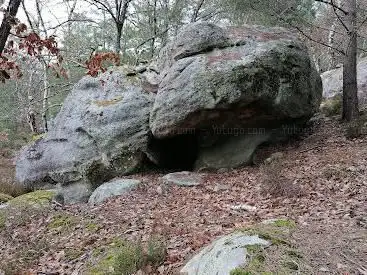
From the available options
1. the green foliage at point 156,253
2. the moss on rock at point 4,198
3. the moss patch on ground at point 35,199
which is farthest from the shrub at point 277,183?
the moss on rock at point 4,198

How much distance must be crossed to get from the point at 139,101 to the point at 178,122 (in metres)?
1.79

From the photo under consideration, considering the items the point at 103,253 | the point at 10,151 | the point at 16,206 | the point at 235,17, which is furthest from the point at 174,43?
the point at 10,151

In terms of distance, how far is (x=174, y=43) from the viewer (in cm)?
→ 965

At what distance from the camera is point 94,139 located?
9766 mm

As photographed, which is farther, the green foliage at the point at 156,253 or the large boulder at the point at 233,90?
the large boulder at the point at 233,90

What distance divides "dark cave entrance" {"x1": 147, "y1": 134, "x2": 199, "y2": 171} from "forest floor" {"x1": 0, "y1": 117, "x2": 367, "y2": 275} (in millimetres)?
1459

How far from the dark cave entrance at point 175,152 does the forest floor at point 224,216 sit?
1.46m

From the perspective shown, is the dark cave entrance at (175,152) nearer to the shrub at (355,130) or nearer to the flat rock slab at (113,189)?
the flat rock slab at (113,189)

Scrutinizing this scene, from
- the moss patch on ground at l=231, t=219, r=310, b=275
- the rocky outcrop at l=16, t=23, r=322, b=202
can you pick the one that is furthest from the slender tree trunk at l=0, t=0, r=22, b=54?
the rocky outcrop at l=16, t=23, r=322, b=202

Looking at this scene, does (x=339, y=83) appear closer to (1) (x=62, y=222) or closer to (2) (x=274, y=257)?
(1) (x=62, y=222)

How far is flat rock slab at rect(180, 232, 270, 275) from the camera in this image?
134 inches

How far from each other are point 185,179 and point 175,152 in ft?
7.41

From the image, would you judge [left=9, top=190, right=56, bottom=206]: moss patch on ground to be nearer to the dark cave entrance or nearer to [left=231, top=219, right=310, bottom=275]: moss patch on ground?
the dark cave entrance

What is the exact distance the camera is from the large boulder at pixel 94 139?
A: 31.2 ft
